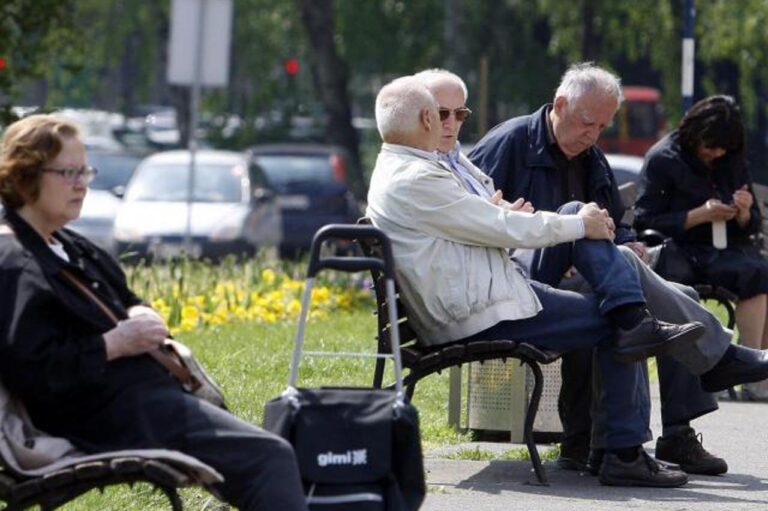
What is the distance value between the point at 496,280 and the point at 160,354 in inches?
81.6

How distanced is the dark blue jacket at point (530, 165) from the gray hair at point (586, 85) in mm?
202

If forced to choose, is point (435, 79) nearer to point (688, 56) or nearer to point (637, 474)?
point (637, 474)

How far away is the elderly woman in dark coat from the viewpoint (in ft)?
17.8

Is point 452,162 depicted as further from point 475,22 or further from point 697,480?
point 475,22

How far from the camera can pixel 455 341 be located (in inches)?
296

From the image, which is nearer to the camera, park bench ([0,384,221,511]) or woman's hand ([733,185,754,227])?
park bench ([0,384,221,511])

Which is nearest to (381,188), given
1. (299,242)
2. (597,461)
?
(597,461)

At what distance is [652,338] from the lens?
745cm

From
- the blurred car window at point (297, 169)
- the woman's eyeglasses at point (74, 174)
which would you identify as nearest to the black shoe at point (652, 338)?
the woman's eyeglasses at point (74, 174)

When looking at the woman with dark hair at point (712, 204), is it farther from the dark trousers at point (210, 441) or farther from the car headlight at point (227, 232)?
the car headlight at point (227, 232)

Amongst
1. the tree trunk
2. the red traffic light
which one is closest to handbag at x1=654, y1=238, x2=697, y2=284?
the tree trunk

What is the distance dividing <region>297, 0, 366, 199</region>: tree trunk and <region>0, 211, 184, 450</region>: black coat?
2749cm

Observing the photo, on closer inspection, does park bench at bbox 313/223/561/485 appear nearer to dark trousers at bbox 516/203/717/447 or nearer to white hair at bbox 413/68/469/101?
dark trousers at bbox 516/203/717/447

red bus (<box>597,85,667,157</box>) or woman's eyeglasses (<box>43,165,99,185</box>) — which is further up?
woman's eyeglasses (<box>43,165,99,185</box>)
